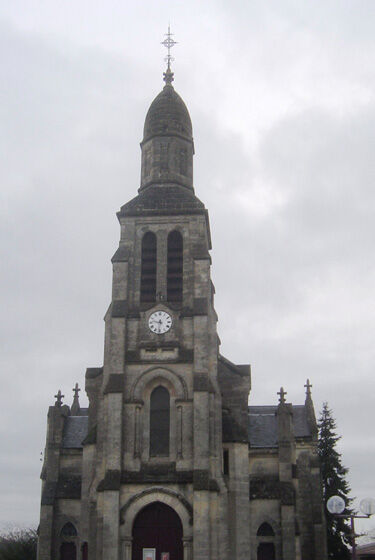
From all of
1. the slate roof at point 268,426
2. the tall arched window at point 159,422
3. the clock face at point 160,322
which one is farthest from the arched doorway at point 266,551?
the clock face at point 160,322

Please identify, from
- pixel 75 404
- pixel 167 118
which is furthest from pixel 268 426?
pixel 167 118

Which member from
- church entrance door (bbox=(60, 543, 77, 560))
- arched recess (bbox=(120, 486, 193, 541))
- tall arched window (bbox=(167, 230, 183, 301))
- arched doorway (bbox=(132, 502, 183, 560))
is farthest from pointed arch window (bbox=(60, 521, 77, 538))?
tall arched window (bbox=(167, 230, 183, 301))

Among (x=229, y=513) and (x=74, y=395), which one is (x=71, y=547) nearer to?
(x=229, y=513)

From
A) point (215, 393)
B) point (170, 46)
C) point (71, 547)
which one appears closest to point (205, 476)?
point (215, 393)

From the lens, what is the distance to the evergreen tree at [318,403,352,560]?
48.1 metres

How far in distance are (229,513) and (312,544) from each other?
333 inches

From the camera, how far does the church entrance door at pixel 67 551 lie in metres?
39.4

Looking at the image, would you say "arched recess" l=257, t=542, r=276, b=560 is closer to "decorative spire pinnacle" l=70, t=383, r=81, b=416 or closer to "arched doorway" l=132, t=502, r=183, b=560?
"arched doorway" l=132, t=502, r=183, b=560

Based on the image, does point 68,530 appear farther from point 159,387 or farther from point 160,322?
point 160,322

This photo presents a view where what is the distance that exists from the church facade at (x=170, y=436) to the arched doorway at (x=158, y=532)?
5 centimetres

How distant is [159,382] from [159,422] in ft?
6.75

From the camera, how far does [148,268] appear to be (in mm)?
39281

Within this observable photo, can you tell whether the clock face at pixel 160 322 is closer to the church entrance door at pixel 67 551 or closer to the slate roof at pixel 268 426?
the slate roof at pixel 268 426

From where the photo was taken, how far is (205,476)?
111ft
